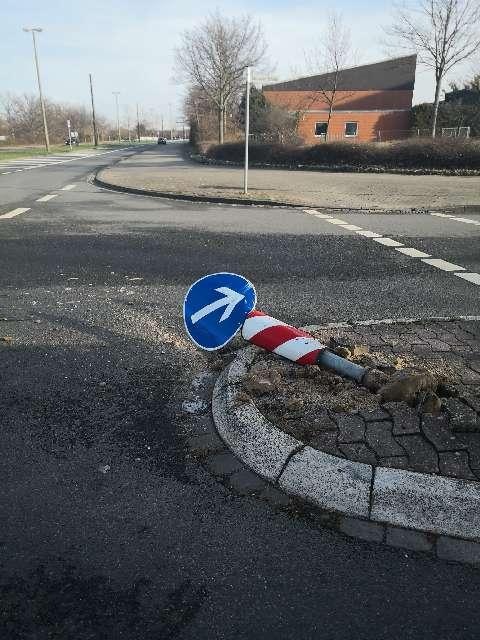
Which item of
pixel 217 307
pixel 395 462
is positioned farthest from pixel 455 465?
pixel 217 307

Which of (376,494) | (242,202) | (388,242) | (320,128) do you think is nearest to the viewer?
(376,494)

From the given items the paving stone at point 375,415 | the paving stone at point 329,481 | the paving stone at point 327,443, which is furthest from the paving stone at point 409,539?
the paving stone at point 375,415

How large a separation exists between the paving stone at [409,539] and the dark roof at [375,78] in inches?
1828

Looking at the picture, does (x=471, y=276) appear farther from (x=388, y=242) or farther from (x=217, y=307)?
(x=217, y=307)

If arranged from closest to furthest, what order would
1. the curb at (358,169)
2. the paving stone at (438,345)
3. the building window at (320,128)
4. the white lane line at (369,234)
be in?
the paving stone at (438,345), the white lane line at (369,234), the curb at (358,169), the building window at (320,128)

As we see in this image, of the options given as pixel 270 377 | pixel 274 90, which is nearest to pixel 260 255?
pixel 270 377

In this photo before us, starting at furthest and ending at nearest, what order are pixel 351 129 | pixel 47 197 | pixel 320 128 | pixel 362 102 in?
pixel 320 128, pixel 351 129, pixel 362 102, pixel 47 197

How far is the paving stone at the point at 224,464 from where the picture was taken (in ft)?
8.08

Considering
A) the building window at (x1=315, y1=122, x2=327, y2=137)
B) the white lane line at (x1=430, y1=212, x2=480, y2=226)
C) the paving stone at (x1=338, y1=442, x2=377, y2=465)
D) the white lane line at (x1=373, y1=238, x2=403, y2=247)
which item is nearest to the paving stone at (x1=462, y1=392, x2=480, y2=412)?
the paving stone at (x1=338, y1=442, x2=377, y2=465)

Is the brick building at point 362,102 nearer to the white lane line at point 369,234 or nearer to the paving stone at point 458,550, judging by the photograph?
the white lane line at point 369,234

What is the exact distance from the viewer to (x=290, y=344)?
125 inches

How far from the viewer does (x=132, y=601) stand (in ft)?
5.73

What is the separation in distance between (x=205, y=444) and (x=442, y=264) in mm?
5462

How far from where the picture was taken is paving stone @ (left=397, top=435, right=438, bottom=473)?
2346 mm
